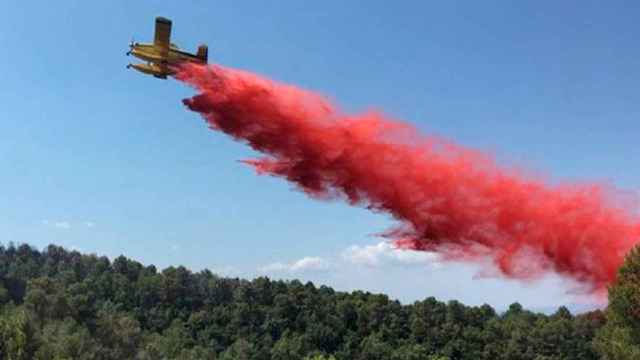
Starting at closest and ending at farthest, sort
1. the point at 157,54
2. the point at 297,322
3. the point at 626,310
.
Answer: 1. the point at 157,54
2. the point at 626,310
3. the point at 297,322

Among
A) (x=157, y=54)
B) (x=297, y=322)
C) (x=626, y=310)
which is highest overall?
(x=157, y=54)

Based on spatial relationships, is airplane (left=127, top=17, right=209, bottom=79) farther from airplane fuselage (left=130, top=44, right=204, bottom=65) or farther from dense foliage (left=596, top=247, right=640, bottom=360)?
dense foliage (left=596, top=247, right=640, bottom=360)

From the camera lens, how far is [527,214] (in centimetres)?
4756

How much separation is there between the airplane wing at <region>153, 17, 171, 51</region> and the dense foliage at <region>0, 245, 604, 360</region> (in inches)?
3833

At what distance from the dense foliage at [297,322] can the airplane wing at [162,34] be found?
3833 inches

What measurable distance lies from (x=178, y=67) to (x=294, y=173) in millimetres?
8600

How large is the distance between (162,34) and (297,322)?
143239 millimetres

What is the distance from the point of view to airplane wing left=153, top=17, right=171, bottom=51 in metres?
40.3

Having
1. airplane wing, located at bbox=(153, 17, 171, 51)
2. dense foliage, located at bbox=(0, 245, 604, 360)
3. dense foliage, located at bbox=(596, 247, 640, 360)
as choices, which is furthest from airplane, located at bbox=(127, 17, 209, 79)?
dense foliage, located at bbox=(0, 245, 604, 360)

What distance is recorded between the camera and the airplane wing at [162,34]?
40344 mm

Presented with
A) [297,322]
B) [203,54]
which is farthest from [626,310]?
[297,322]

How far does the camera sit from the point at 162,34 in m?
40.5

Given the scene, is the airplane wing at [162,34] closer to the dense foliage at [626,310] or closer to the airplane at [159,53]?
the airplane at [159,53]

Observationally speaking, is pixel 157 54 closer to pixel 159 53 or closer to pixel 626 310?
pixel 159 53
